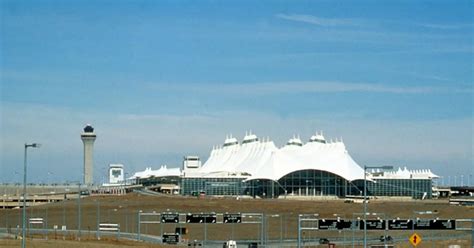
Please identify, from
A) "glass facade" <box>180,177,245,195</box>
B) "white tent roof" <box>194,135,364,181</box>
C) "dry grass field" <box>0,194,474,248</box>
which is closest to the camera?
"dry grass field" <box>0,194,474,248</box>

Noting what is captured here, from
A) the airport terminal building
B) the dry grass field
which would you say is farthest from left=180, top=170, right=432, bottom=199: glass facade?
the dry grass field

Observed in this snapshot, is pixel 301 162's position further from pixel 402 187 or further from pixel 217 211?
pixel 217 211

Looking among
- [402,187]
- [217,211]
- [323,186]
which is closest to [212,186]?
[323,186]

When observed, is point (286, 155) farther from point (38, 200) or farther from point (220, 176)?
point (38, 200)

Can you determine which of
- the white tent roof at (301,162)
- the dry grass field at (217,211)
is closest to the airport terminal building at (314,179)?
the white tent roof at (301,162)

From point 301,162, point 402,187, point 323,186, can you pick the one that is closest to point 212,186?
point 301,162

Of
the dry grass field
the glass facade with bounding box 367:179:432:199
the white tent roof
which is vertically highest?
the white tent roof

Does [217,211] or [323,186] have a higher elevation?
[323,186]

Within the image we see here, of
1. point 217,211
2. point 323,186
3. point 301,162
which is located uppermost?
point 301,162

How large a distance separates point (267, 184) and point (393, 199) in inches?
897

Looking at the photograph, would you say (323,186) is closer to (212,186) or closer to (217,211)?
(212,186)

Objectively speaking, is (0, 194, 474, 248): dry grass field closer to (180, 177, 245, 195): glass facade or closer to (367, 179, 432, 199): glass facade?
(180, 177, 245, 195): glass facade

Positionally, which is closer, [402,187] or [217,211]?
[217,211]

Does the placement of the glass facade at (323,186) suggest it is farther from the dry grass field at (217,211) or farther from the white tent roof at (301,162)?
the dry grass field at (217,211)
